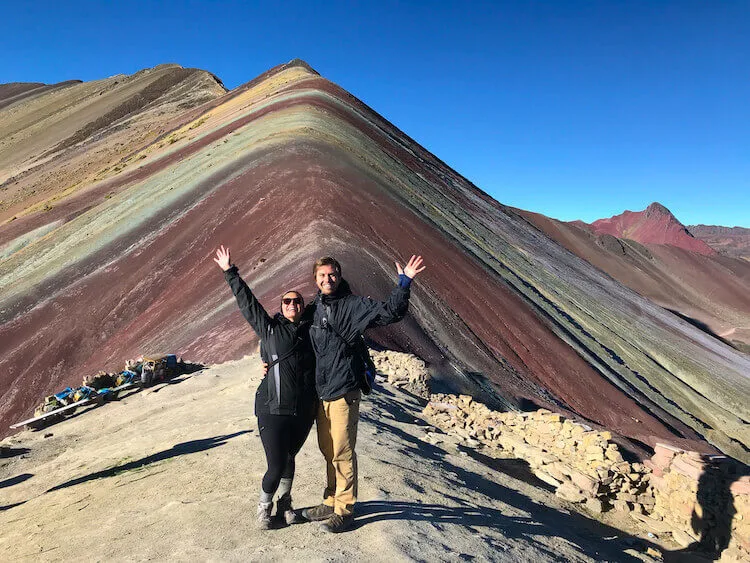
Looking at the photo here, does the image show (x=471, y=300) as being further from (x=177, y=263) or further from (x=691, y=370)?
(x=691, y=370)

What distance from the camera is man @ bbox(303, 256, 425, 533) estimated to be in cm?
Result: 375

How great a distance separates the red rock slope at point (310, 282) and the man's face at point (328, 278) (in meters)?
7.25

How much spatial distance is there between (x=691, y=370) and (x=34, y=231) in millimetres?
34069

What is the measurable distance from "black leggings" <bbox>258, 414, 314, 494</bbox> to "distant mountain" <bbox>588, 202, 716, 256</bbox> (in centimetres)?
11017

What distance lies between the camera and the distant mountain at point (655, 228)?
10775 cm

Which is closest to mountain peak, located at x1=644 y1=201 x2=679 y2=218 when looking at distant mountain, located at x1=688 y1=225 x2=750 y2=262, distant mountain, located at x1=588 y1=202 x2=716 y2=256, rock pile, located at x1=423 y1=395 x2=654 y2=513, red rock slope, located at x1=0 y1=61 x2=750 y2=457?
distant mountain, located at x1=588 y1=202 x2=716 y2=256

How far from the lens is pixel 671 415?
736 inches

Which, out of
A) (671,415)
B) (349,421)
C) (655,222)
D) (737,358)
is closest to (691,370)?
(671,415)

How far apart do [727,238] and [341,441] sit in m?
190

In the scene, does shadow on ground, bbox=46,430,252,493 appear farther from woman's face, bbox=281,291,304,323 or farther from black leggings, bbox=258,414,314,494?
woman's face, bbox=281,291,304,323

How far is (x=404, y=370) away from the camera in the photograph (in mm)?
10422

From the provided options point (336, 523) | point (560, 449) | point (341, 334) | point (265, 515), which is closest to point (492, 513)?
point (336, 523)

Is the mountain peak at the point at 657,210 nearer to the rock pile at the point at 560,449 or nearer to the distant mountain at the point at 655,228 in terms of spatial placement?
the distant mountain at the point at 655,228

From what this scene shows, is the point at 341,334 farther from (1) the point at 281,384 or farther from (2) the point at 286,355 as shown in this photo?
(1) the point at 281,384
